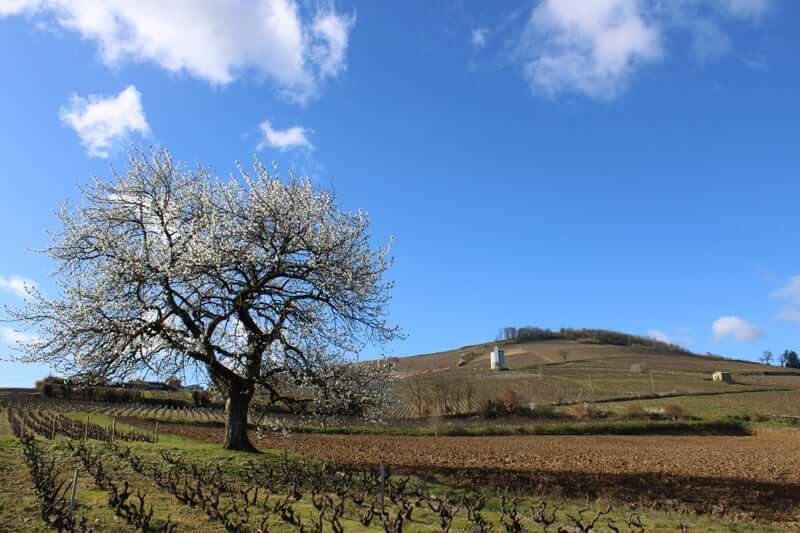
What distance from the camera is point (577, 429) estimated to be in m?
54.3

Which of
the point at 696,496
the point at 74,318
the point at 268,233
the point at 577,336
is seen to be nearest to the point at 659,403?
the point at 696,496

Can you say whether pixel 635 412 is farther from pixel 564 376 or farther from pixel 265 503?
pixel 265 503

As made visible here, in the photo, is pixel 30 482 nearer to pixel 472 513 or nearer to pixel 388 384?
pixel 472 513

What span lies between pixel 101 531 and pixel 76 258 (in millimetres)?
15267

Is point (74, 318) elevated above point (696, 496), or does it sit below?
above

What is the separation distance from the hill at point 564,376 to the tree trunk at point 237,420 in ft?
68.6

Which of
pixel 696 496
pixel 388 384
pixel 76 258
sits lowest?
pixel 696 496

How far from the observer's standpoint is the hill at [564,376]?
7106 centimetres

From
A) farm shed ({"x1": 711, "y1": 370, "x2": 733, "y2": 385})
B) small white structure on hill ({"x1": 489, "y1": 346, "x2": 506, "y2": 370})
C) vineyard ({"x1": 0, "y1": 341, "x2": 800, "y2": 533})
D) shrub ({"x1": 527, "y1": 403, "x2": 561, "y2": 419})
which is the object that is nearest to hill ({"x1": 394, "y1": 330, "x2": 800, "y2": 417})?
vineyard ({"x1": 0, "y1": 341, "x2": 800, "y2": 533})

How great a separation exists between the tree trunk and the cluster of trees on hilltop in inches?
5371

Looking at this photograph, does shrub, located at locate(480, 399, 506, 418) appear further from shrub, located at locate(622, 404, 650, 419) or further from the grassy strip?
shrub, located at locate(622, 404, 650, 419)

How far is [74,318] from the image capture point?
20.7 meters

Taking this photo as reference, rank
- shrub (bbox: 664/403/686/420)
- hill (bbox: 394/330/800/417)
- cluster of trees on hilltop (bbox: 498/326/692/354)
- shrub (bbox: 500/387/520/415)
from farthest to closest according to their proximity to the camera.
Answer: cluster of trees on hilltop (bbox: 498/326/692/354) < hill (bbox: 394/330/800/417) < shrub (bbox: 500/387/520/415) < shrub (bbox: 664/403/686/420)

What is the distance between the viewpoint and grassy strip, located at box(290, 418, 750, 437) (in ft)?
170
